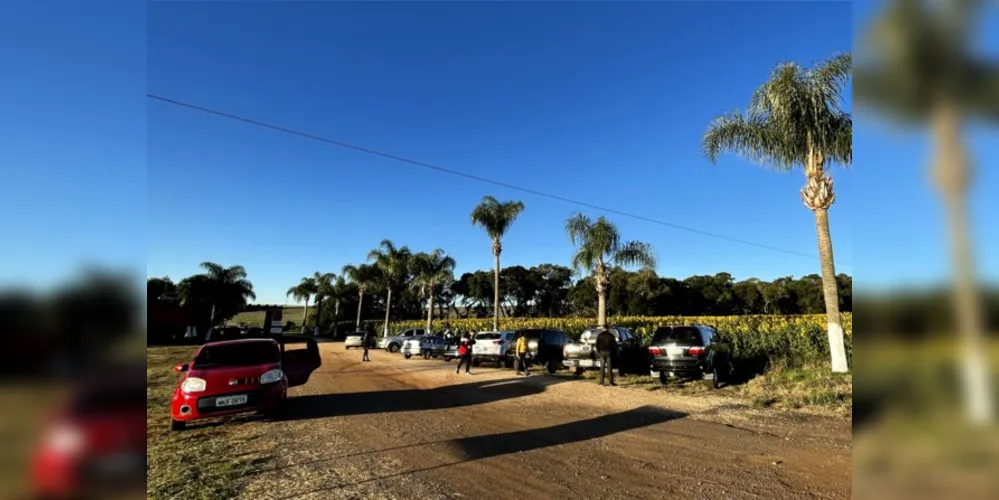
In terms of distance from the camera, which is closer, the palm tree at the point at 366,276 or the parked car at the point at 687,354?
the parked car at the point at 687,354

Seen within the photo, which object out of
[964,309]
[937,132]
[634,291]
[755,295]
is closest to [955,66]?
[937,132]

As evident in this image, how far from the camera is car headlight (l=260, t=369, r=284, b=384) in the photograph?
28.0 ft

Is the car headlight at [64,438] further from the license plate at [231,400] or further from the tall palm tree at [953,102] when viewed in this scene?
the license plate at [231,400]

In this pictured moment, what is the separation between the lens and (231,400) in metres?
8.17

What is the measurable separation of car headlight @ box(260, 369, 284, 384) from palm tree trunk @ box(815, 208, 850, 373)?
11925 mm

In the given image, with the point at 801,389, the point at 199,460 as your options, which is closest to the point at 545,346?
the point at 801,389

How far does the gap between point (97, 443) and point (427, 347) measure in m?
26.8

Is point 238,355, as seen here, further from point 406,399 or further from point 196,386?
point 406,399

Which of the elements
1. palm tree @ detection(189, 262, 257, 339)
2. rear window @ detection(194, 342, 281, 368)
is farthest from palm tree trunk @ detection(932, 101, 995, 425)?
palm tree @ detection(189, 262, 257, 339)

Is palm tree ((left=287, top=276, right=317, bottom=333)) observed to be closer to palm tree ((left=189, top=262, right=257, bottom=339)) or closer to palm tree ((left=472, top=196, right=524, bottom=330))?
palm tree ((left=189, top=262, right=257, bottom=339))

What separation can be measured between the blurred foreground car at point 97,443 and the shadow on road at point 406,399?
351 inches

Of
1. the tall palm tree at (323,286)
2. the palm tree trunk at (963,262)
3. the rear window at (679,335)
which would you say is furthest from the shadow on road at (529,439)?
the tall palm tree at (323,286)

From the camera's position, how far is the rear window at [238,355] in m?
8.73

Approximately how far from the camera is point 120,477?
1.10m
